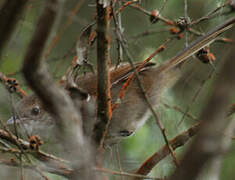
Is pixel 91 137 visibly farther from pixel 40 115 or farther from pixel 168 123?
pixel 40 115

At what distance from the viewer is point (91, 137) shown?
314 cm

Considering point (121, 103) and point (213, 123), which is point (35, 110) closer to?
point (121, 103)

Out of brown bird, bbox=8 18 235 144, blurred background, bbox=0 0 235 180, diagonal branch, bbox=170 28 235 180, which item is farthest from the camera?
brown bird, bbox=8 18 235 144

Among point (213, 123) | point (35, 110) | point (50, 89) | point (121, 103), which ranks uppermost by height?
point (35, 110)

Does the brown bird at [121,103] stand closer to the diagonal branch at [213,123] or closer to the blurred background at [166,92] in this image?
the blurred background at [166,92]

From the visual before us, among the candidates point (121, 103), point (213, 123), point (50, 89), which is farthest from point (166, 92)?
point (213, 123)

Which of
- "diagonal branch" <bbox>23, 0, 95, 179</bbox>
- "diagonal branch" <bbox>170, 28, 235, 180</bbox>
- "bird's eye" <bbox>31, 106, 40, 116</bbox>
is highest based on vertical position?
"bird's eye" <bbox>31, 106, 40, 116</bbox>

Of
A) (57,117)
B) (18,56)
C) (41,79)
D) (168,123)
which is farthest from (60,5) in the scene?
(18,56)

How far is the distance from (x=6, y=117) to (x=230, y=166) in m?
3.19

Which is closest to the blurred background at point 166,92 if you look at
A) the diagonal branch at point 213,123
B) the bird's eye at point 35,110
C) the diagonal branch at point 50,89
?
the bird's eye at point 35,110

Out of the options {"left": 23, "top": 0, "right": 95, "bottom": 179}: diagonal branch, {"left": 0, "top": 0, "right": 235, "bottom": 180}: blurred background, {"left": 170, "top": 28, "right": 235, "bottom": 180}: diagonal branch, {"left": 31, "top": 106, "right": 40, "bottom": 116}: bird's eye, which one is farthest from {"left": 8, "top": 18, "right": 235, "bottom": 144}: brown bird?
{"left": 170, "top": 28, "right": 235, "bottom": 180}: diagonal branch

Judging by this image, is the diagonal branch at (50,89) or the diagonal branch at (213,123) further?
the diagonal branch at (50,89)

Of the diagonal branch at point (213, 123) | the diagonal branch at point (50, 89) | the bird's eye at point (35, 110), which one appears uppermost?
the bird's eye at point (35, 110)

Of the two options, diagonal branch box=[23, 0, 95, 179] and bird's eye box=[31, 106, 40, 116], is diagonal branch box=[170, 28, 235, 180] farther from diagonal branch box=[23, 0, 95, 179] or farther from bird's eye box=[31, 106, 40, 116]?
bird's eye box=[31, 106, 40, 116]
